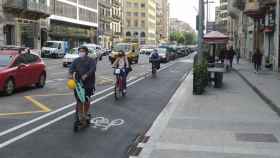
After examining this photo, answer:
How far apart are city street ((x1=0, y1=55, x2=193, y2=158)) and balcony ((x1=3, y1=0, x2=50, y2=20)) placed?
132 feet

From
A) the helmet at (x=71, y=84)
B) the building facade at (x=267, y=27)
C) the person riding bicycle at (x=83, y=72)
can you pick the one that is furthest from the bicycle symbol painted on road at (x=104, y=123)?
the building facade at (x=267, y=27)

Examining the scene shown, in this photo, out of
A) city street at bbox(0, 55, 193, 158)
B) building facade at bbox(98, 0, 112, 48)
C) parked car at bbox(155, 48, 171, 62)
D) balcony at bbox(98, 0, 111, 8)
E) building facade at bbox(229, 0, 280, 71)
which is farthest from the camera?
balcony at bbox(98, 0, 111, 8)

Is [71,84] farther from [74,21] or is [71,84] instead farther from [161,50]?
[74,21]

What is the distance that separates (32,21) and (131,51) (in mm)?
21037

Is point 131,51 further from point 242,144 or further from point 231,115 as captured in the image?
point 242,144

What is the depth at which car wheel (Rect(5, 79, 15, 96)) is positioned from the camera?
16.9 m

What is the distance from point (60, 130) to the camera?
1041 cm

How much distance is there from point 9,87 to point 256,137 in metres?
9.71

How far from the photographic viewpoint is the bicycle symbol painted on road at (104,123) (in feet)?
36.2

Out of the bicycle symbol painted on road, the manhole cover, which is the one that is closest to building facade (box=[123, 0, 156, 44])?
the bicycle symbol painted on road

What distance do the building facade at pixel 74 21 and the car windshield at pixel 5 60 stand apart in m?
51.1

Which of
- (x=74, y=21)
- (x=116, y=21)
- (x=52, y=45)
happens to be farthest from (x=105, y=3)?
(x=52, y=45)

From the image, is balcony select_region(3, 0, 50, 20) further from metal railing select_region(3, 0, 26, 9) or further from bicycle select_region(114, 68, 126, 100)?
bicycle select_region(114, 68, 126, 100)

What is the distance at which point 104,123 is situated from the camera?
37.5 feet
